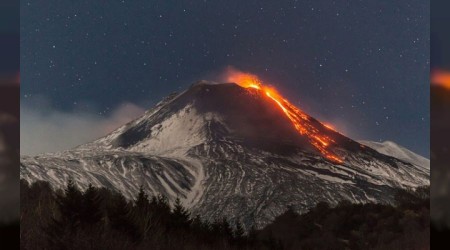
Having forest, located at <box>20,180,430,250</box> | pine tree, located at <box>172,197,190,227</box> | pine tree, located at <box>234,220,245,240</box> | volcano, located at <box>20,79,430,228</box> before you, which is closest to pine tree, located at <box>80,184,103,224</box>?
forest, located at <box>20,180,430,250</box>

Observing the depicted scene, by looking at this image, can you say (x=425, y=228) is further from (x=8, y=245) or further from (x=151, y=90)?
(x=8, y=245)

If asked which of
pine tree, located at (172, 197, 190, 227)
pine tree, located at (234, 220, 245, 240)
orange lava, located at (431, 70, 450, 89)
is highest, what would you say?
orange lava, located at (431, 70, 450, 89)

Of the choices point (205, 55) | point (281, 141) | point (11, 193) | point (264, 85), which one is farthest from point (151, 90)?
point (11, 193)

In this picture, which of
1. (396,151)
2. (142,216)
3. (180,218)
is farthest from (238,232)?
(396,151)

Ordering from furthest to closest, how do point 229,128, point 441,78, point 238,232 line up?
point 229,128, point 238,232, point 441,78

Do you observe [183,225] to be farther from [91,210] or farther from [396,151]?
[396,151]

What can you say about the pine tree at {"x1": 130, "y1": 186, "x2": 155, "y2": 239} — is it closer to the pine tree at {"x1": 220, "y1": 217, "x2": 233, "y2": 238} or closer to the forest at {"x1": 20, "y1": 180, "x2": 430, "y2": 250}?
the forest at {"x1": 20, "y1": 180, "x2": 430, "y2": 250}
